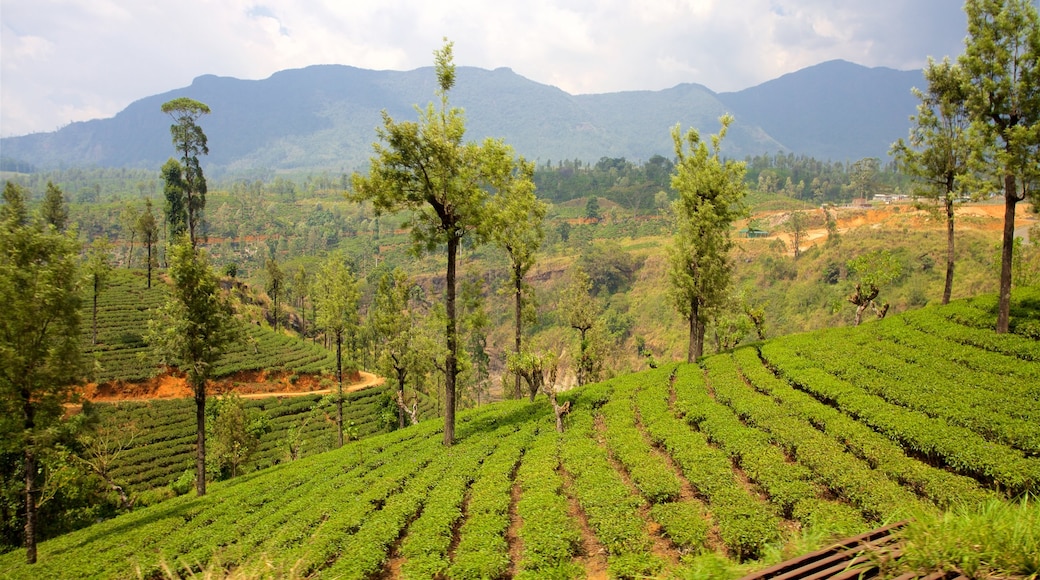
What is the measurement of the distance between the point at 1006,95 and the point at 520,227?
21127 millimetres

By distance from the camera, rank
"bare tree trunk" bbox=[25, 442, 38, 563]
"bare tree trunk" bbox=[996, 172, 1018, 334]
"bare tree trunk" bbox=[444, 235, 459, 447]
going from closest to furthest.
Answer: "bare tree trunk" bbox=[25, 442, 38, 563]
"bare tree trunk" bbox=[996, 172, 1018, 334]
"bare tree trunk" bbox=[444, 235, 459, 447]

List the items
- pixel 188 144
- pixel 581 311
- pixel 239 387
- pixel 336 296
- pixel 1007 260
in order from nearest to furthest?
pixel 1007 260 < pixel 336 296 < pixel 581 311 < pixel 239 387 < pixel 188 144

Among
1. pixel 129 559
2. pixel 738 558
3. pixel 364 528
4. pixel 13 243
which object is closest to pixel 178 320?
pixel 13 243

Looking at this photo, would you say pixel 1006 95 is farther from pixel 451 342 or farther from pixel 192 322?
pixel 192 322

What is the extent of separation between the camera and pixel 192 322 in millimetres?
23609

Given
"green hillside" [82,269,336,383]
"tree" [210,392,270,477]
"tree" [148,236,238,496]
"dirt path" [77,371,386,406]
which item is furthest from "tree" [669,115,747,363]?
"dirt path" [77,371,386,406]

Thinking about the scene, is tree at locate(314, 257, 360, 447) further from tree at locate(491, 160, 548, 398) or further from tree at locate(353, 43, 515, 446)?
tree at locate(353, 43, 515, 446)

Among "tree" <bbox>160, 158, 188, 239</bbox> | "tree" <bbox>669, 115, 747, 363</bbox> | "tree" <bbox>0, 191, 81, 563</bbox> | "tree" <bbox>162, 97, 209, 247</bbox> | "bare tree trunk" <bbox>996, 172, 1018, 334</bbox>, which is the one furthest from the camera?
"tree" <bbox>160, 158, 188, 239</bbox>

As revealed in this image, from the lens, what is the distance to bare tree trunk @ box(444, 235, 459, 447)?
66.6 ft

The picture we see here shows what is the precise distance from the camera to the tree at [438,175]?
18719mm

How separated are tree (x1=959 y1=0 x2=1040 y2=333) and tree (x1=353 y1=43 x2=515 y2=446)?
18.9 m

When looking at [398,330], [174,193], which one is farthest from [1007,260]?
[174,193]

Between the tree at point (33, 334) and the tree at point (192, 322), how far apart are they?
445cm

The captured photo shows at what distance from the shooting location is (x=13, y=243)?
691 inches
